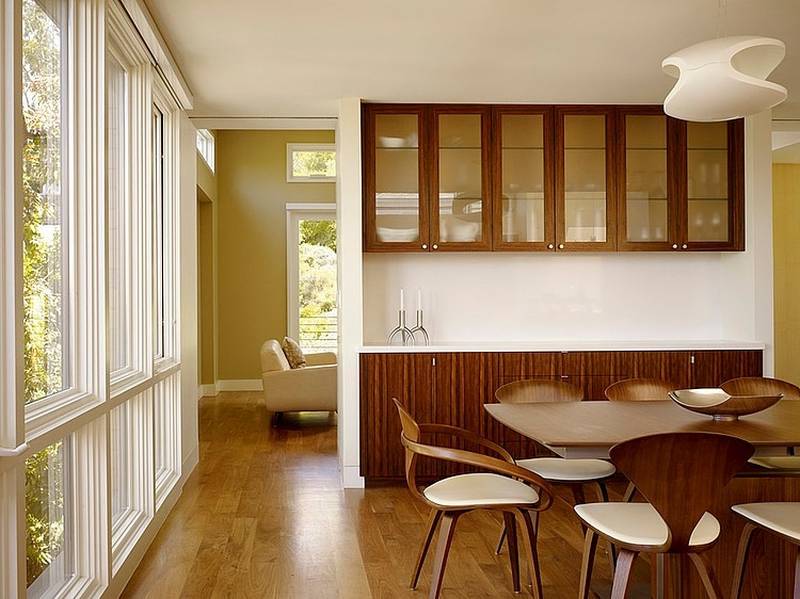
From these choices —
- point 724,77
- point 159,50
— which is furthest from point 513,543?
point 159,50

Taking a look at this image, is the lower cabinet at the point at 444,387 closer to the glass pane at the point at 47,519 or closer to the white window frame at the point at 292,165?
the glass pane at the point at 47,519

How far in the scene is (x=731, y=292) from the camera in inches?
242

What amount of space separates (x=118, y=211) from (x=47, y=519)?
174cm

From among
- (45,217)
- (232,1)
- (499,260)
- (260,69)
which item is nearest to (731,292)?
(499,260)

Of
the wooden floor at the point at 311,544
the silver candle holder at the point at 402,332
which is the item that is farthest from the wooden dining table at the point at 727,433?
the silver candle holder at the point at 402,332

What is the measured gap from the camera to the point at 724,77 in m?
2.89

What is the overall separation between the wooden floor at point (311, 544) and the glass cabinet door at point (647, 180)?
206cm

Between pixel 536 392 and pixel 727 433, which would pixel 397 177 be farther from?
pixel 727 433

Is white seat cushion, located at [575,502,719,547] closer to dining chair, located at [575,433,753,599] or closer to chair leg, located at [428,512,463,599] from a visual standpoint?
dining chair, located at [575,433,753,599]

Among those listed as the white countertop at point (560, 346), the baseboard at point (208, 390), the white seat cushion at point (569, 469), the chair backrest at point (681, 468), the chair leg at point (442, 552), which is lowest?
the baseboard at point (208, 390)

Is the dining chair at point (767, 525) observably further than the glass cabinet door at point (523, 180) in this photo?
No

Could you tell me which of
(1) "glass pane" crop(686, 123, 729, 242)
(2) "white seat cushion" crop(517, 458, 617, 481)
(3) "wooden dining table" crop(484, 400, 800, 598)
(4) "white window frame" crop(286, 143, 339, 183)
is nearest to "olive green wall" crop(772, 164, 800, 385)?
(1) "glass pane" crop(686, 123, 729, 242)

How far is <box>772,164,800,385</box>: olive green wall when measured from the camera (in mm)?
8117

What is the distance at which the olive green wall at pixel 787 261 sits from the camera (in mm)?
8117
